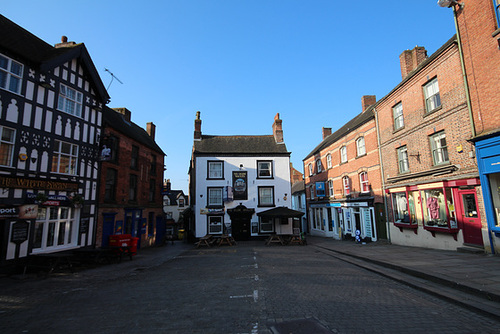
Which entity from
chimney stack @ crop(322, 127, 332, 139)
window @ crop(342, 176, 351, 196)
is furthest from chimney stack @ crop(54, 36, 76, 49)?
chimney stack @ crop(322, 127, 332, 139)

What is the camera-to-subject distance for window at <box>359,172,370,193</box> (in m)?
20.7

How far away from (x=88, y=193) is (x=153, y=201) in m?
8.58

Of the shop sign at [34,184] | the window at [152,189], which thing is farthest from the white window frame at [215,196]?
the shop sign at [34,184]

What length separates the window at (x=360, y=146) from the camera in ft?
69.6

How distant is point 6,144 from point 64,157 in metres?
2.68

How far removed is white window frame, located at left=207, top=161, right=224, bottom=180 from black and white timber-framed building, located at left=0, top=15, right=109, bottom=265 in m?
11.5

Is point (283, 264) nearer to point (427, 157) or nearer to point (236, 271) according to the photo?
point (236, 271)

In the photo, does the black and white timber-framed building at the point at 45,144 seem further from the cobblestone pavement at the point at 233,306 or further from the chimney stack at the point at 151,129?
the chimney stack at the point at 151,129

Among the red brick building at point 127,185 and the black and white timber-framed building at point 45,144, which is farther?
the red brick building at point 127,185

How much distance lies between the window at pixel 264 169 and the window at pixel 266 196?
131cm

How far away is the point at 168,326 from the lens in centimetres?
514

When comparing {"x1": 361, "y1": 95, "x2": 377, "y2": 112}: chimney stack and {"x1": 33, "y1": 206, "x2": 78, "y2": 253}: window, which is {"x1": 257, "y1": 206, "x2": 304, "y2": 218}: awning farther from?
{"x1": 33, "y1": 206, "x2": 78, "y2": 253}: window

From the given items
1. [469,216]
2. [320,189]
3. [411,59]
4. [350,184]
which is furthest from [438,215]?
[320,189]

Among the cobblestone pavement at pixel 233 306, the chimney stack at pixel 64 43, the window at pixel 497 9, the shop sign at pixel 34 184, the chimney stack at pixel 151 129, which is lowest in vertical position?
the cobblestone pavement at pixel 233 306
